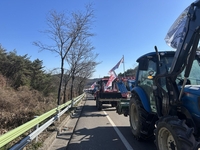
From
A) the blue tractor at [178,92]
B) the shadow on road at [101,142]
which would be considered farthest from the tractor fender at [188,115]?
the shadow on road at [101,142]

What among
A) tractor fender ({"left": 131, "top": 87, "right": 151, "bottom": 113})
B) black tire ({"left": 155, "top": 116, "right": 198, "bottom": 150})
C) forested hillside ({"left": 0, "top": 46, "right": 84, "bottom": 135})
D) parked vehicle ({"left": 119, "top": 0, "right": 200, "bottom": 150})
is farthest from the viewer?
forested hillside ({"left": 0, "top": 46, "right": 84, "bottom": 135})

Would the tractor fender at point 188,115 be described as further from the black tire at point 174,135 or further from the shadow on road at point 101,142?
the shadow on road at point 101,142

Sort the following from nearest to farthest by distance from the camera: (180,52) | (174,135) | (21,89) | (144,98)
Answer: (174,135), (180,52), (144,98), (21,89)

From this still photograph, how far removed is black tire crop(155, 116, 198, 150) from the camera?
3.11 metres

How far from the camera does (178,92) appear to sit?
4043 mm

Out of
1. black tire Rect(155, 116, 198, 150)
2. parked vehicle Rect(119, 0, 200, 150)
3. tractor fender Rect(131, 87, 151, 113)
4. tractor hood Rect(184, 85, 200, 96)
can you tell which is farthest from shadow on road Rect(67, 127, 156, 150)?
tractor hood Rect(184, 85, 200, 96)

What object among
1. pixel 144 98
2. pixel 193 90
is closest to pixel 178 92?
pixel 193 90

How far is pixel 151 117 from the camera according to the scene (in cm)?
552

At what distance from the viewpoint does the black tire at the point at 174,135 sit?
10.2 ft

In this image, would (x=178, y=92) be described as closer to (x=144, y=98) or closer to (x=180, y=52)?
(x=180, y=52)

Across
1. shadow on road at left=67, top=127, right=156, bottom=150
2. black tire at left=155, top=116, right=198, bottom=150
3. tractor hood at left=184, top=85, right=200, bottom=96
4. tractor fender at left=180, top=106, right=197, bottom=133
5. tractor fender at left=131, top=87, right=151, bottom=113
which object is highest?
tractor hood at left=184, top=85, right=200, bottom=96

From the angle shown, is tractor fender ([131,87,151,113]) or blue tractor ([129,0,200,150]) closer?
blue tractor ([129,0,200,150])

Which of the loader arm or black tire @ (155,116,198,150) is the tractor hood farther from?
black tire @ (155,116,198,150)

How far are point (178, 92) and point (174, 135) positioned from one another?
3.50ft
